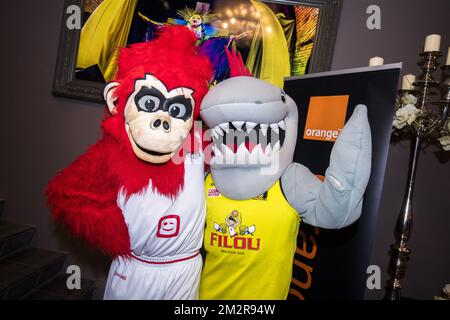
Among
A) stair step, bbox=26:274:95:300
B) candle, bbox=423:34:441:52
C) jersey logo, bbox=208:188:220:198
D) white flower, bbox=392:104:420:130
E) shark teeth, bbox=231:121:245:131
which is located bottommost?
stair step, bbox=26:274:95:300

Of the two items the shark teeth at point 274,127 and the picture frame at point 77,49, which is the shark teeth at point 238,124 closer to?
the shark teeth at point 274,127

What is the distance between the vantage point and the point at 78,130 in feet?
6.73

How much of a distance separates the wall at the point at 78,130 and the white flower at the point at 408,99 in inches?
20.3

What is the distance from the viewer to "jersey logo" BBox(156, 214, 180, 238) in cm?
98

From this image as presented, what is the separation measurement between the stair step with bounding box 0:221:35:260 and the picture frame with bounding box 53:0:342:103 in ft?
3.32

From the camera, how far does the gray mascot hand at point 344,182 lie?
888 mm

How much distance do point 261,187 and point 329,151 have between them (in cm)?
47

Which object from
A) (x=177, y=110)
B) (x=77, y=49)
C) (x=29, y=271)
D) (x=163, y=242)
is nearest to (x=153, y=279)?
(x=163, y=242)

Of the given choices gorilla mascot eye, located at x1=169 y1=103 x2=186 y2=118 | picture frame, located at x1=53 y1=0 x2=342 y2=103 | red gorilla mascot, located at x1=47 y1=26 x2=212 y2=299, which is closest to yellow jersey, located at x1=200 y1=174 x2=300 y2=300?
red gorilla mascot, located at x1=47 y1=26 x2=212 y2=299

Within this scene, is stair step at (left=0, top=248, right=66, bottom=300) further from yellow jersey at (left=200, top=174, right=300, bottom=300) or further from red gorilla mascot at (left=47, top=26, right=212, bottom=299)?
yellow jersey at (left=200, top=174, right=300, bottom=300)

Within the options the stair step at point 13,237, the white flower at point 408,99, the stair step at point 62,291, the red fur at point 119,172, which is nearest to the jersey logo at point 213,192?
the red fur at point 119,172

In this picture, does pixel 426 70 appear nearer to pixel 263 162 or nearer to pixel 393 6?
pixel 393 6
